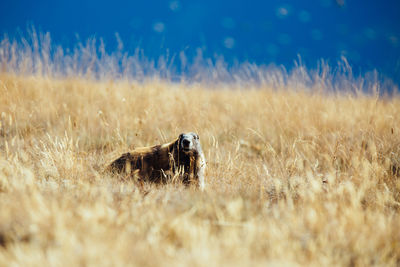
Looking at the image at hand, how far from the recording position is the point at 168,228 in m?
1.98

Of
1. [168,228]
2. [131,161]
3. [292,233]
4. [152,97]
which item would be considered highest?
[152,97]

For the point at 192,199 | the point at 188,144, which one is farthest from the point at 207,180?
the point at 192,199

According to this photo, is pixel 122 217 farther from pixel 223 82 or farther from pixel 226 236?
pixel 223 82

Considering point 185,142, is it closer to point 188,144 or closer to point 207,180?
point 188,144

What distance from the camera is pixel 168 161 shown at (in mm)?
3836

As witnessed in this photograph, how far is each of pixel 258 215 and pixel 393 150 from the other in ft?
9.68

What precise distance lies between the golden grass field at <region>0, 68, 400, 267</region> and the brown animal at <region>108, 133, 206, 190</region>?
0.71 feet

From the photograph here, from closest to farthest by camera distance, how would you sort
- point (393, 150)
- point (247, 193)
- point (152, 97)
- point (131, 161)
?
point (247, 193), point (131, 161), point (393, 150), point (152, 97)

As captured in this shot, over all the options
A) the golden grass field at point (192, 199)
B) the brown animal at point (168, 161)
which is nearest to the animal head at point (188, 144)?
the brown animal at point (168, 161)

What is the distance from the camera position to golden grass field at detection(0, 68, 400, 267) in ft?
5.65

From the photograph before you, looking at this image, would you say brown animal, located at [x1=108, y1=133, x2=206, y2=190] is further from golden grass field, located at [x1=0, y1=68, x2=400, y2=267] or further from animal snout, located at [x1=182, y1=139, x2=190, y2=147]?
golden grass field, located at [x1=0, y1=68, x2=400, y2=267]

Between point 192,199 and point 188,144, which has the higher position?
point 188,144

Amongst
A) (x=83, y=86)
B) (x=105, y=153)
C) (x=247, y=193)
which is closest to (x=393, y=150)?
(x=247, y=193)

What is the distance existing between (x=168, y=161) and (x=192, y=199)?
127 centimetres
